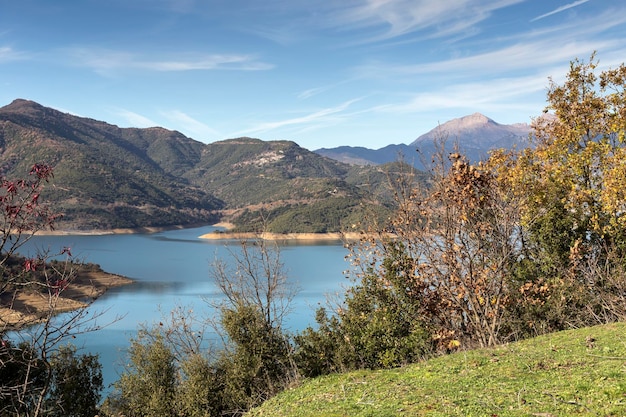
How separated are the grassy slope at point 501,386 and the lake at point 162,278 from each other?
7667 mm

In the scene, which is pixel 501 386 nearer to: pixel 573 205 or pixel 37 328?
pixel 37 328

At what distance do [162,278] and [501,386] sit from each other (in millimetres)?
79395

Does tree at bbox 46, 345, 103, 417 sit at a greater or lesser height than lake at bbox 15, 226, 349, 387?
greater

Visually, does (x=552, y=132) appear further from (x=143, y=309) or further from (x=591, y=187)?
(x=143, y=309)

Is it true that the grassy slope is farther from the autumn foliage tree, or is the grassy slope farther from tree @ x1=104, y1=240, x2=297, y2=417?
the autumn foliage tree

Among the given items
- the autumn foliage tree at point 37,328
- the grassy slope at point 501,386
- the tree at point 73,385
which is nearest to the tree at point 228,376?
the tree at point 73,385

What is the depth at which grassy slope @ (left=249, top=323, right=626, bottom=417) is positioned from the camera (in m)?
6.30

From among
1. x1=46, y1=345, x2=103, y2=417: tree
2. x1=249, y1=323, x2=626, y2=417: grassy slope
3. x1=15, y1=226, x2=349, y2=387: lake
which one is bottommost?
x1=15, y1=226, x2=349, y2=387: lake

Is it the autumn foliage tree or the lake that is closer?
the autumn foliage tree

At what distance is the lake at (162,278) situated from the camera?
4388cm

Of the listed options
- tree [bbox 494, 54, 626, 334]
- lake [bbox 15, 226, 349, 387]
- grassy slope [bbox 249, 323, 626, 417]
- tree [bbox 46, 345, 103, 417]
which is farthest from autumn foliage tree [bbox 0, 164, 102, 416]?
tree [bbox 494, 54, 626, 334]

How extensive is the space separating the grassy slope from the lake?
7.67 meters

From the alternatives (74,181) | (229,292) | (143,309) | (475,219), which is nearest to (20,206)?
(475,219)

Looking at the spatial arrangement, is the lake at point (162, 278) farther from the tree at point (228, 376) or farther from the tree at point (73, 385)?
the tree at point (228, 376)
